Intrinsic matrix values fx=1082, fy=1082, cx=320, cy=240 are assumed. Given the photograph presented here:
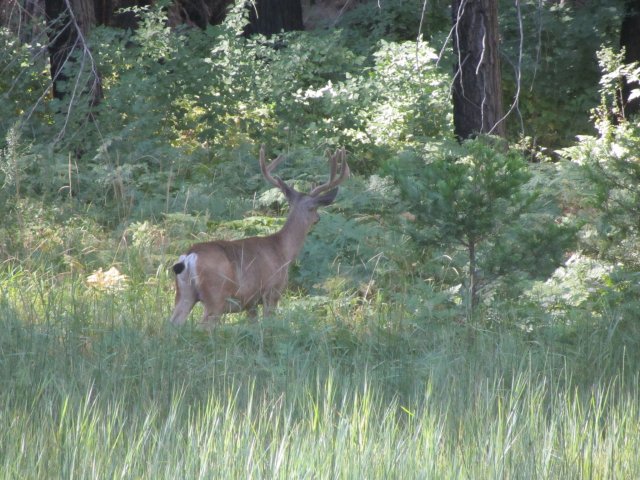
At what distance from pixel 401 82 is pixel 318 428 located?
8771 mm

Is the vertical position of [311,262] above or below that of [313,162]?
below

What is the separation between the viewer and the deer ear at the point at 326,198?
350 inches

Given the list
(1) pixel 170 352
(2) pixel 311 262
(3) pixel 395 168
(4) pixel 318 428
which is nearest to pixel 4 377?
(1) pixel 170 352

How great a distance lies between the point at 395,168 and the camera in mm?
7340

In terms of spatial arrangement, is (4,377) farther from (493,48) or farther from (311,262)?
(493,48)

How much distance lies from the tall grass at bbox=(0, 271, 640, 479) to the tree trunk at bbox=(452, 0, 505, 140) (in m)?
3.44

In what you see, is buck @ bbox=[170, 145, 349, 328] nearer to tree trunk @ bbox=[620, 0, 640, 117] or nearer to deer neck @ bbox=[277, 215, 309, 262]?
deer neck @ bbox=[277, 215, 309, 262]

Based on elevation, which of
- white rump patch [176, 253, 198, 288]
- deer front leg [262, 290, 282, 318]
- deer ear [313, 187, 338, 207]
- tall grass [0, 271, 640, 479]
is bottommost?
deer front leg [262, 290, 282, 318]

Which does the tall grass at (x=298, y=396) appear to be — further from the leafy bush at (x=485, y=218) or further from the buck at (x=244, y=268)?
the leafy bush at (x=485, y=218)

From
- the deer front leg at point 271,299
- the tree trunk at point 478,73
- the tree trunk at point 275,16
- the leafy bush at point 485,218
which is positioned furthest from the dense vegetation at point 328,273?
the tree trunk at point 275,16

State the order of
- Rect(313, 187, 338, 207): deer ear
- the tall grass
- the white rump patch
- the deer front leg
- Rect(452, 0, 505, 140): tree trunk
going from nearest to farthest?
1. the tall grass
2. the white rump patch
3. the deer front leg
4. Rect(313, 187, 338, 207): deer ear
5. Rect(452, 0, 505, 140): tree trunk

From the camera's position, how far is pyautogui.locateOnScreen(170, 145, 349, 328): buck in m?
7.68

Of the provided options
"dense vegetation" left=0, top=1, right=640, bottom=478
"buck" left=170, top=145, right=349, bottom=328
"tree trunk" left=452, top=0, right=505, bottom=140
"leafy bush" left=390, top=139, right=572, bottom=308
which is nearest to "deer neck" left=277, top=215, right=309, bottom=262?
"buck" left=170, top=145, right=349, bottom=328

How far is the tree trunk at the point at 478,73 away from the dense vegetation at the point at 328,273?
72 cm
